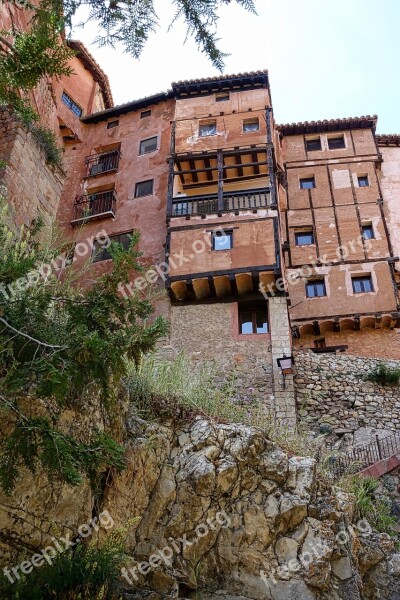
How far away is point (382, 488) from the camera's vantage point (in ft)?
33.1

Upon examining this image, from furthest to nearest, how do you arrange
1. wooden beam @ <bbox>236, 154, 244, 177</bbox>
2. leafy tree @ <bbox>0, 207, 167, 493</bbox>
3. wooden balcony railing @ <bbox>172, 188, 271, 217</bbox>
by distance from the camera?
1. wooden beam @ <bbox>236, 154, 244, 177</bbox>
2. wooden balcony railing @ <bbox>172, 188, 271, 217</bbox>
3. leafy tree @ <bbox>0, 207, 167, 493</bbox>

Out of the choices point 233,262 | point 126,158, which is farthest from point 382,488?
point 126,158

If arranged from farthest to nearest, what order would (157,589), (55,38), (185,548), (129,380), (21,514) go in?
1. (129,380)
2. (185,548)
3. (157,589)
4. (21,514)
5. (55,38)

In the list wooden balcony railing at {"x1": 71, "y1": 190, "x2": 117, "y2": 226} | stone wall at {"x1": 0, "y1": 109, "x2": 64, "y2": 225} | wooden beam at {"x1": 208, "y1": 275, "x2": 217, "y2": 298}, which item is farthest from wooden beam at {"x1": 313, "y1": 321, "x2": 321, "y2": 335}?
stone wall at {"x1": 0, "y1": 109, "x2": 64, "y2": 225}

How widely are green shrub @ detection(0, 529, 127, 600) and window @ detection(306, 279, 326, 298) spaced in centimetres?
1797

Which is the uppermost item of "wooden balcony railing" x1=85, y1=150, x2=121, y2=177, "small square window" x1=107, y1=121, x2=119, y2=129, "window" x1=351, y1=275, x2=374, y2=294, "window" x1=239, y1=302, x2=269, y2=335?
"small square window" x1=107, y1=121, x2=119, y2=129

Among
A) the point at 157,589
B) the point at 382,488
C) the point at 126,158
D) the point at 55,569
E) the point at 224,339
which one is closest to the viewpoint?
the point at 55,569

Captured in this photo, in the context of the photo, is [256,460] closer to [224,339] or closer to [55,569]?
[55,569]

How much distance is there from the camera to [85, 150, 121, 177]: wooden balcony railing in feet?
72.3

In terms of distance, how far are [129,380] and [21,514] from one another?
255 cm

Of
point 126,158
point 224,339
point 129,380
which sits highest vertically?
point 126,158

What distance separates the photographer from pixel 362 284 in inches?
861

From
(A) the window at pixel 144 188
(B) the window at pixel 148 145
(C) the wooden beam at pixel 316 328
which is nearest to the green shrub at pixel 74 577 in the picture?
(A) the window at pixel 144 188

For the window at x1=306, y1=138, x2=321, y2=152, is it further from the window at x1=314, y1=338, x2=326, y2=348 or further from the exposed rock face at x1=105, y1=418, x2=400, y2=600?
the exposed rock face at x1=105, y1=418, x2=400, y2=600
